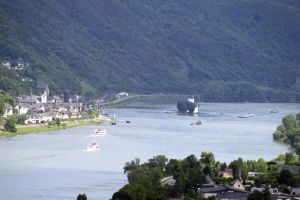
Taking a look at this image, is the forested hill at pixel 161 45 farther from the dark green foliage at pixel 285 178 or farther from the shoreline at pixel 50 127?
the dark green foliage at pixel 285 178

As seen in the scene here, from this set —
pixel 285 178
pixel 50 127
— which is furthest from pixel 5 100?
pixel 285 178

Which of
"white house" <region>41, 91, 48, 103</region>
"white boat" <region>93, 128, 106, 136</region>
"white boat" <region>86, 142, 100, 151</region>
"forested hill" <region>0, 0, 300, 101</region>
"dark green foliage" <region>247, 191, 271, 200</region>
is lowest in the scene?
"dark green foliage" <region>247, 191, 271, 200</region>

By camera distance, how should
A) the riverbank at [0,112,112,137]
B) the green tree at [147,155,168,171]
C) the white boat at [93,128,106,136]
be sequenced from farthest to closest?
1. the riverbank at [0,112,112,137]
2. the white boat at [93,128,106,136]
3. the green tree at [147,155,168,171]

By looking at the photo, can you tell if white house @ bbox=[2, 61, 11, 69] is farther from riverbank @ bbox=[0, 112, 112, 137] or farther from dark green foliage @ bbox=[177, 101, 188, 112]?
riverbank @ bbox=[0, 112, 112, 137]

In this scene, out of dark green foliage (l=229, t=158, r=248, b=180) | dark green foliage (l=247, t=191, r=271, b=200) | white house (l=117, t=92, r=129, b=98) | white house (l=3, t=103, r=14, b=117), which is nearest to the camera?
dark green foliage (l=247, t=191, r=271, b=200)

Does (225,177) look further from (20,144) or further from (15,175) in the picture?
(20,144)

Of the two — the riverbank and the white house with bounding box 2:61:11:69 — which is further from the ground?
the white house with bounding box 2:61:11:69

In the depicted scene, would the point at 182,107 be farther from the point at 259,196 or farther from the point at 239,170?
the point at 259,196

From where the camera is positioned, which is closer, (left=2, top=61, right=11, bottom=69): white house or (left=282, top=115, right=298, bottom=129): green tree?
(left=282, top=115, right=298, bottom=129): green tree

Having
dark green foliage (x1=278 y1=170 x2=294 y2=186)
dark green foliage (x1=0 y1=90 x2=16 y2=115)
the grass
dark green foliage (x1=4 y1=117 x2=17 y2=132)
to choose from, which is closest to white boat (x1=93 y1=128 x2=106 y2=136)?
the grass
